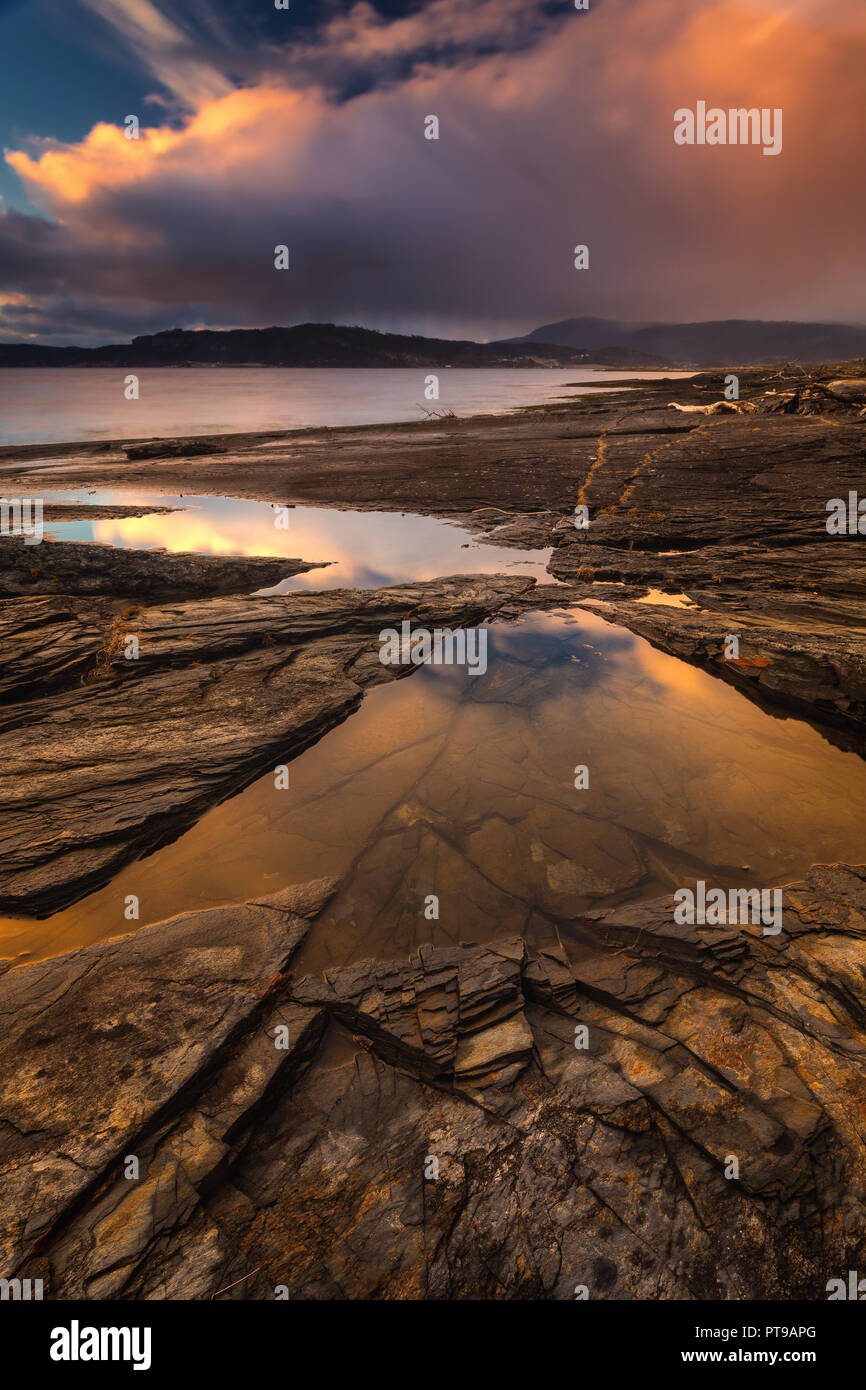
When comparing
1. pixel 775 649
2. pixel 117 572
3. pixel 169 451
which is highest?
pixel 169 451

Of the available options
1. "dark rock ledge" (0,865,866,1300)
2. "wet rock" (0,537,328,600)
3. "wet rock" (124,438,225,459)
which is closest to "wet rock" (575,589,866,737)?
"dark rock ledge" (0,865,866,1300)

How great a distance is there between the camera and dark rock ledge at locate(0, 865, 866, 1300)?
10.5 feet

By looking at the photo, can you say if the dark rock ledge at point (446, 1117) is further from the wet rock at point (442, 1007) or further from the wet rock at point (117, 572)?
the wet rock at point (117, 572)

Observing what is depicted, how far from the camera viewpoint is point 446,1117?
3.91 meters

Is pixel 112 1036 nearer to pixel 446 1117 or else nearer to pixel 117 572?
pixel 446 1117

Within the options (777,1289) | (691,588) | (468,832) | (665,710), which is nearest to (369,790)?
(468,832)

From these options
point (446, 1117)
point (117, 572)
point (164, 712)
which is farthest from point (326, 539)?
point (446, 1117)

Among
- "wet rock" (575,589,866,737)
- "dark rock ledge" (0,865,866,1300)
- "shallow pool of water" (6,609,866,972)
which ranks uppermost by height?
"wet rock" (575,589,866,737)

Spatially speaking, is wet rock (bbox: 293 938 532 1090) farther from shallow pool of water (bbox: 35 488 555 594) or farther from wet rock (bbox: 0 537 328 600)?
wet rock (bbox: 0 537 328 600)

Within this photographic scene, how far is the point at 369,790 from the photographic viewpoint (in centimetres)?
757

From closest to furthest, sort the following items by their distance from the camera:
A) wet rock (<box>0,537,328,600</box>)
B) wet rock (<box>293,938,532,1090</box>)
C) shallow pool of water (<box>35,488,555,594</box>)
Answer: wet rock (<box>293,938,532,1090</box>) < wet rock (<box>0,537,328,600</box>) < shallow pool of water (<box>35,488,555,594</box>)

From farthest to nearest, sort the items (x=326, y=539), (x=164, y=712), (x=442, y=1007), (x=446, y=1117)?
(x=326, y=539), (x=164, y=712), (x=442, y=1007), (x=446, y=1117)

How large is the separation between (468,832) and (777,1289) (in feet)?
14.0
